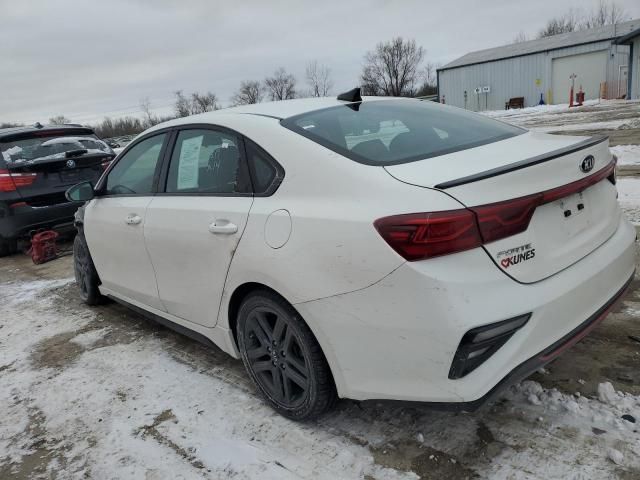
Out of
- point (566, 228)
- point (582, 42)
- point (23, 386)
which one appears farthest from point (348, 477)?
point (582, 42)

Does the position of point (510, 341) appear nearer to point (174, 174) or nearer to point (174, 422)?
point (174, 422)

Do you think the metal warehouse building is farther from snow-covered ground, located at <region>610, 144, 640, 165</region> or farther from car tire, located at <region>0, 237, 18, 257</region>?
car tire, located at <region>0, 237, 18, 257</region>

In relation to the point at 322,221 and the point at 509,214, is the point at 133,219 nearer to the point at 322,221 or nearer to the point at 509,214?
the point at 322,221

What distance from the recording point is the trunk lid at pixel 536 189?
6.47ft

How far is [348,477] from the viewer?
7.22ft

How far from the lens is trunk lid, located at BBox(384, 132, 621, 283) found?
1.97 m

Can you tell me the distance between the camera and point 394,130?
2686mm

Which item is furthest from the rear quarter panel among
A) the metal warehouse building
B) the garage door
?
the garage door

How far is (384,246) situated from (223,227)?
1.01 metres

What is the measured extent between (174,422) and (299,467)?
2.75ft

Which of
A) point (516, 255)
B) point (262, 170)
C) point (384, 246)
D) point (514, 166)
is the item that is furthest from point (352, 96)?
point (516, 255)

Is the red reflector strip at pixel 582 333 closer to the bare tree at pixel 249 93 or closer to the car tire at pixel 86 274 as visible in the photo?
the car tire at pixel 86 274

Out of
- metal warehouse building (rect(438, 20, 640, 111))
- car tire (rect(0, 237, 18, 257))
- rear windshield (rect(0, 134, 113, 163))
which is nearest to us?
rear windshield (rect(0, 134, 113, 163))

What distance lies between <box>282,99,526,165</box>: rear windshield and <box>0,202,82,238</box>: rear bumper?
5.25 metres
